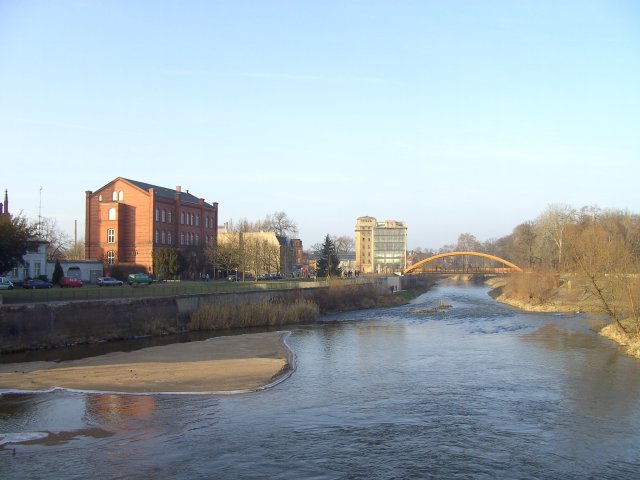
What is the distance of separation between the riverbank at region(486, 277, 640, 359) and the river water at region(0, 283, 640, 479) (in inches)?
199

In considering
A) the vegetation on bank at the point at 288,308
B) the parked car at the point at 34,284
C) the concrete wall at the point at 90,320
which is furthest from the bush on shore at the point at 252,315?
the parked car at the point at 34,284

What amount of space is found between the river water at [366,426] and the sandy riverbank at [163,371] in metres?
1.31

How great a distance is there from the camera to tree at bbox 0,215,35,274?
34.2 m

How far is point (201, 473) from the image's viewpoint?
12750mm

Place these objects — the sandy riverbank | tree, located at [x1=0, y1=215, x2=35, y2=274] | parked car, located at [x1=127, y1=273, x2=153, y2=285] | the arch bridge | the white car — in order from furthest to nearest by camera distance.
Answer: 1. the arch bridge
2. parked car, located at [x1=127, y1=273, x2=153, y2=285]
3. the white car
4. tree, located at [x1=0, y1=215, x2=35, y2=274]
5. the sandy riverbank

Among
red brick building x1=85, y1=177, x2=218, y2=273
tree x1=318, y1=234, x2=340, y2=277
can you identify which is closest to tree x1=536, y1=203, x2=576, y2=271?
tree x1=318, y1=234, x2=340, y2=277

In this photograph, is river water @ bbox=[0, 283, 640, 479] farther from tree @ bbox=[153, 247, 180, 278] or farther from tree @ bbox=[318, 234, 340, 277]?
tree @ bbox=[318, 234, 340, 277]

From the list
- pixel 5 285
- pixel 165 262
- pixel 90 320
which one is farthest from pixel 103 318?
pixel 165 262

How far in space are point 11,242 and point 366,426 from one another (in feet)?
90.1

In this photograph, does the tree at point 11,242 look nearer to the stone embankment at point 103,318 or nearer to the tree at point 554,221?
the stone embankment at point 103,318

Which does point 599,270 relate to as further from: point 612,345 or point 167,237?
point 167,237

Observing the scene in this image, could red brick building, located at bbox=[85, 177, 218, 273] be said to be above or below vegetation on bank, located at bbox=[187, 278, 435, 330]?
above

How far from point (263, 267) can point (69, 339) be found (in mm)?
51700

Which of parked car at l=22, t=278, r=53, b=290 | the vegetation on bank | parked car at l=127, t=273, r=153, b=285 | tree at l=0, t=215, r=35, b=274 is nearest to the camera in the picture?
tree at l=0, t=215, r=35, b=274
